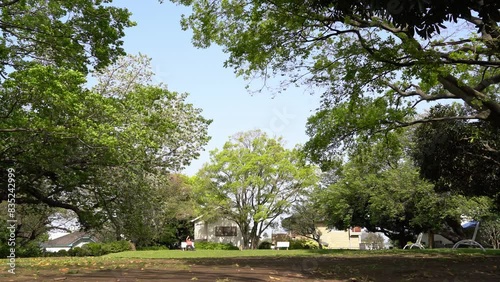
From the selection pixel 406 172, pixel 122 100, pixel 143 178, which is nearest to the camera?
pixel 122 100

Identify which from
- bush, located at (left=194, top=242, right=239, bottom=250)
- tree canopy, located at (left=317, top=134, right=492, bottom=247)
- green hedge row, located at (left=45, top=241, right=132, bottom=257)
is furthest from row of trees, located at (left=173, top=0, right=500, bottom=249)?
bush, located at (left=194, top=242, right=239, bottom=250)

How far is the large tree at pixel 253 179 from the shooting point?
38000 millimetres

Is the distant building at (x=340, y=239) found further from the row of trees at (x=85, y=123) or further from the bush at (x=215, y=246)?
the row of trees at (x=85, y=123)

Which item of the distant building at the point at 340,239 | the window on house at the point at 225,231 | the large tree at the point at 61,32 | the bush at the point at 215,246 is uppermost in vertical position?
the large tree at the point at 61,32

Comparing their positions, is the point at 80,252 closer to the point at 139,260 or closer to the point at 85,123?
the point at 139,260

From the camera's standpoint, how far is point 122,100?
50.3ft

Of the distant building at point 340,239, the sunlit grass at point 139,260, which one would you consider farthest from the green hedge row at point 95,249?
the distant building at point 340,239

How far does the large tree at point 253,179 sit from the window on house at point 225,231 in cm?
674

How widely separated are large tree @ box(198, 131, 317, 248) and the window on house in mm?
6742

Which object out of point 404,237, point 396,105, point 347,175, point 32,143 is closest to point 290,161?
point 347,175

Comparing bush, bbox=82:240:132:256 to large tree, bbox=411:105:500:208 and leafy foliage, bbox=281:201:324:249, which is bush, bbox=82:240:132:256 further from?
large tree, bbox=411:105:500:208

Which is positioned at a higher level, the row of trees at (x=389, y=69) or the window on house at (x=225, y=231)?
the row of trees at (x=389, y=69)

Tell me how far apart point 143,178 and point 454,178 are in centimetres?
1230

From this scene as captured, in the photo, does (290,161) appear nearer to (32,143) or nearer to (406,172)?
(406,172)
